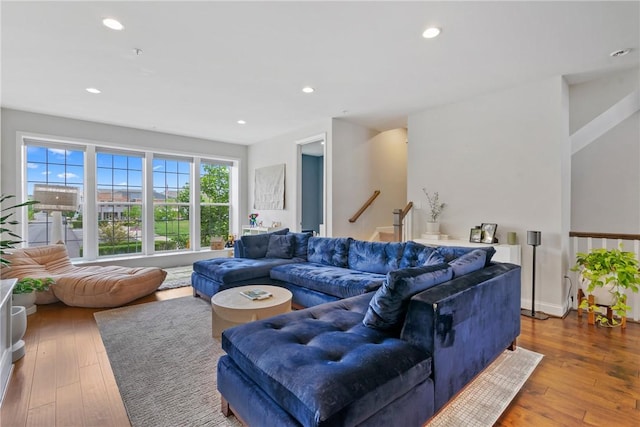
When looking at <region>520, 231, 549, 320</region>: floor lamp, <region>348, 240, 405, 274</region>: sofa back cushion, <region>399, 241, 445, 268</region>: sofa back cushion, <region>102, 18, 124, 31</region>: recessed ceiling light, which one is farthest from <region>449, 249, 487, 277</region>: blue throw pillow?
<region>102, 18, 124, 31</region>: recessed ceiling light

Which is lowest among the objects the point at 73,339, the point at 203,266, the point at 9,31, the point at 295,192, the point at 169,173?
the point at 73,339

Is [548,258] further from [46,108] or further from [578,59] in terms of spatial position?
[46,108]

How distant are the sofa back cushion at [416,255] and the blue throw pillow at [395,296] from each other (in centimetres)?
123

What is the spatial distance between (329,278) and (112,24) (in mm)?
2895

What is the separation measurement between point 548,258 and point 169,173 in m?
6.42

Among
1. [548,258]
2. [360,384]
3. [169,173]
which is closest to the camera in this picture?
[360,384]

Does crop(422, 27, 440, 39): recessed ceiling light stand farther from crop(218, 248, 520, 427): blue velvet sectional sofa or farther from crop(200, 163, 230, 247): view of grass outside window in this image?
crop(200, 163, 230, 247): view of grass outside window

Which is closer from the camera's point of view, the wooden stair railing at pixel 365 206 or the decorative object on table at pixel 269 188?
the wooden stair railing at pixel 365 206

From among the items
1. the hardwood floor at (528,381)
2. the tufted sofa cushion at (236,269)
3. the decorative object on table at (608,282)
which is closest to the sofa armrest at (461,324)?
the hardwood floor at (528,381)

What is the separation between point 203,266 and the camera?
Result: 3.81 metres

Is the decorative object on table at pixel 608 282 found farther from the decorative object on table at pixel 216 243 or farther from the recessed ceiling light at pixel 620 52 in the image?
the decorative object on table at pixel 216 243

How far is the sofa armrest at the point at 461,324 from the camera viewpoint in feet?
5.00

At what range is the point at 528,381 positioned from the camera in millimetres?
2045

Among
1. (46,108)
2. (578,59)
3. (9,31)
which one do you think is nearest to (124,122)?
(46,108)
